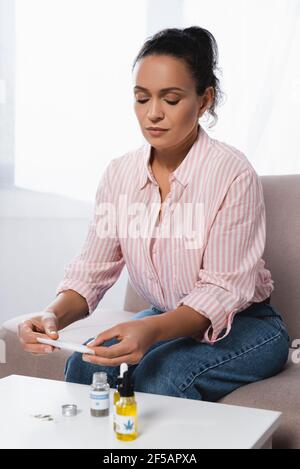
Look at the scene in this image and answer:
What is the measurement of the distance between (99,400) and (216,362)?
13.0 inches

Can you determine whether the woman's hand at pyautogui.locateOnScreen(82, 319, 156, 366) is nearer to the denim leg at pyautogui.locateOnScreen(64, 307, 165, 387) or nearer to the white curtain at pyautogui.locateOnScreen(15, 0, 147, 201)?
the denim leg at pyautogui.locateOnScreen(64, 307, 165, 387)

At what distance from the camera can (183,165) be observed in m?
1.42

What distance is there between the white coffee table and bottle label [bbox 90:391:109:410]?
17 millimetres

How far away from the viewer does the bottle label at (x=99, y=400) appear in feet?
3.43

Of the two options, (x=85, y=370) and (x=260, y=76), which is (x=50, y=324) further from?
(x=260, y=76)

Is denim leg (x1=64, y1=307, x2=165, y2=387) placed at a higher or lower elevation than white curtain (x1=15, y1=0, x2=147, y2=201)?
lower

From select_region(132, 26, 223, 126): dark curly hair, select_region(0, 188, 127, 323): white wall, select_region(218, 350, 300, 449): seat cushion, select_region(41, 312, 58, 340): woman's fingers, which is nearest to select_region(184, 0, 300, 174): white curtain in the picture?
select_region(0, 188, 127, 323): white wall

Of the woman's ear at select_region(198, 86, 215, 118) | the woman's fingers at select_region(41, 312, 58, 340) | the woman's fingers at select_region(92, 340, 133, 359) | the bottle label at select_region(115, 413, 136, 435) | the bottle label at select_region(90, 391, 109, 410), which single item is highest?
the woman's ear at select_region(198, 86, 215, 118)

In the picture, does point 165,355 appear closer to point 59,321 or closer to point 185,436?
point 59,321

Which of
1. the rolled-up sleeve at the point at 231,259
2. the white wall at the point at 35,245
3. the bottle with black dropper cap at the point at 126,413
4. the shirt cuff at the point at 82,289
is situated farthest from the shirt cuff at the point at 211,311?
the white wall at the point at 35,245

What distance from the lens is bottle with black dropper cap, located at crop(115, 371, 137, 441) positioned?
0.94 meters

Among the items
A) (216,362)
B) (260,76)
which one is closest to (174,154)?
(216,362)
